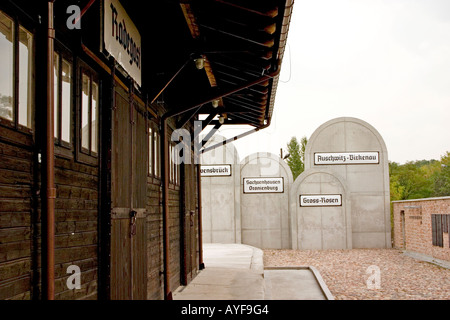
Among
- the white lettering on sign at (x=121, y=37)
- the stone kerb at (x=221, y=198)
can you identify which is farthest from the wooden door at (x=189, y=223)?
the stone kerb at (x=221, y=198)

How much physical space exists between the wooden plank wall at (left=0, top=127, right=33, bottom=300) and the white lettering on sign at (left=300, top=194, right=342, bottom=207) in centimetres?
1946

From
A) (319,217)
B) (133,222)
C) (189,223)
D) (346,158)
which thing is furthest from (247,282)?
(346,158)

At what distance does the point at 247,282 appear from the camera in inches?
422

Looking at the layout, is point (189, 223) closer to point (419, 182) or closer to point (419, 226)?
point (419, 226)

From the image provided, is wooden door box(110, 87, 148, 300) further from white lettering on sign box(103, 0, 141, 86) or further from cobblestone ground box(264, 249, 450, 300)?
cobblestone ground box(264, 249, 450, 300)

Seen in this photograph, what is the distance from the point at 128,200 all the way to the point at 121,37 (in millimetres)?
1792

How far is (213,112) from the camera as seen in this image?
10742 millimetres

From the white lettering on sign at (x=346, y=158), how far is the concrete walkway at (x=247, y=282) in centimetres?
798

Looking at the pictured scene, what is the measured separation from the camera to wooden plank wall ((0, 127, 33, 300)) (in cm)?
304

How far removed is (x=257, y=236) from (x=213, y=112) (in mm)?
12951

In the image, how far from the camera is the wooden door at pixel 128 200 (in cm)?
532

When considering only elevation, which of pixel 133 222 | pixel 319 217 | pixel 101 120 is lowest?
pixel 319 217

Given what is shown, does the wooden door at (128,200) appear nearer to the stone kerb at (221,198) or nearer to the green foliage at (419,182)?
the stone kerb at (221,198)

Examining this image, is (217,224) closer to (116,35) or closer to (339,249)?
(339,249)
